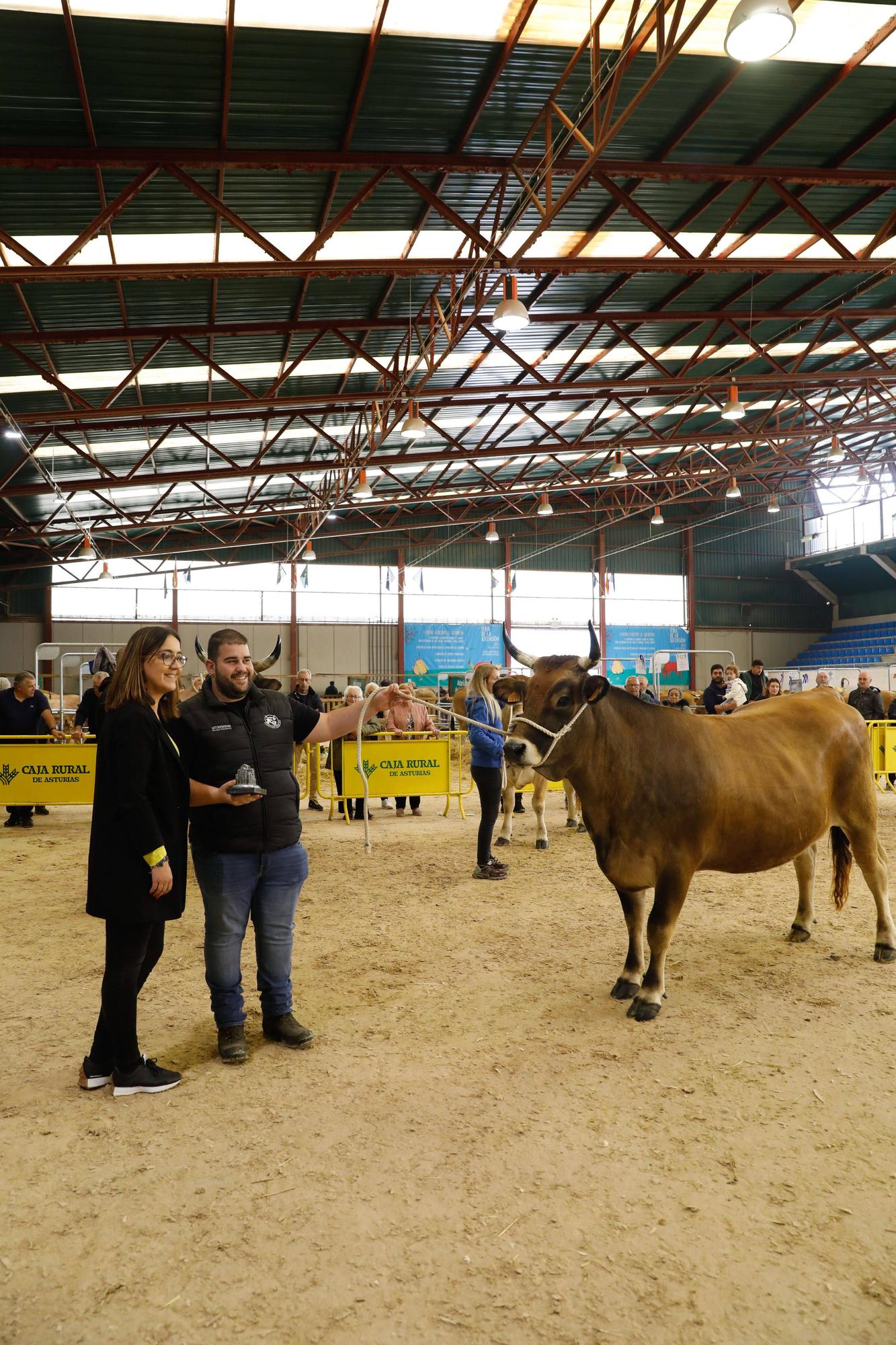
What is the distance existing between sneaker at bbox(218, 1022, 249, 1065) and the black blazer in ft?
2.59

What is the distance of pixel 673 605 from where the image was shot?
35.4 m

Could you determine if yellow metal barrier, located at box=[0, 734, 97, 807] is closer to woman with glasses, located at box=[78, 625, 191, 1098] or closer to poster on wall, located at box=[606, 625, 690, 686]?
woman with glasses, located at box=[78, 625, 191, 1098]

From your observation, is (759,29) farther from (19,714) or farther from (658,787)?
(19,714)

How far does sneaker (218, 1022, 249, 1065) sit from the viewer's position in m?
3.74

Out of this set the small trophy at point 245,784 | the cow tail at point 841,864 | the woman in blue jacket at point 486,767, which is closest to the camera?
the small trophy at point 245,784

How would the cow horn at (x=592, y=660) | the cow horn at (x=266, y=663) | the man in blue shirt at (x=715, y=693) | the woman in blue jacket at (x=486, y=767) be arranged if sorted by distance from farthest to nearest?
the man in blue shirt at (x=715, y=693) → the woman in blue jacket at (x=486, y=767) → the cow horn at (x=592, y=660) → the cow horn at (x=266, y=663)

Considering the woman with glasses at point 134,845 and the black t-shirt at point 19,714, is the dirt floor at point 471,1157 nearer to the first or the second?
the woman with glasses at point 134,845

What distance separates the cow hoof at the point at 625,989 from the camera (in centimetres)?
450

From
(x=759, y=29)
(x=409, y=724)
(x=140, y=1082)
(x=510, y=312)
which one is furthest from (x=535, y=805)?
(x=759, y=29)

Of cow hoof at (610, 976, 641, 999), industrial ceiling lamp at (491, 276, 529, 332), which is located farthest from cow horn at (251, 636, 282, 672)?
industrial ceiling lamp at (491, 276, 529, 332)

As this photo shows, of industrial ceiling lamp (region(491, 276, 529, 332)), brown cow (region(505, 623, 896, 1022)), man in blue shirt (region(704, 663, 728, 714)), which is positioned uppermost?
industrial ceiling lamp (region(491, 276, 529, 332))

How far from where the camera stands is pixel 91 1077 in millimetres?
3506

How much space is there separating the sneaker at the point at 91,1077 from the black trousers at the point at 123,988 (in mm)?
14

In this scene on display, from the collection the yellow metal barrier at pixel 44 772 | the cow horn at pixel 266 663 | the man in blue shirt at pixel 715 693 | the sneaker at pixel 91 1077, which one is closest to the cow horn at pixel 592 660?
the cow horn at pixel 266 663
